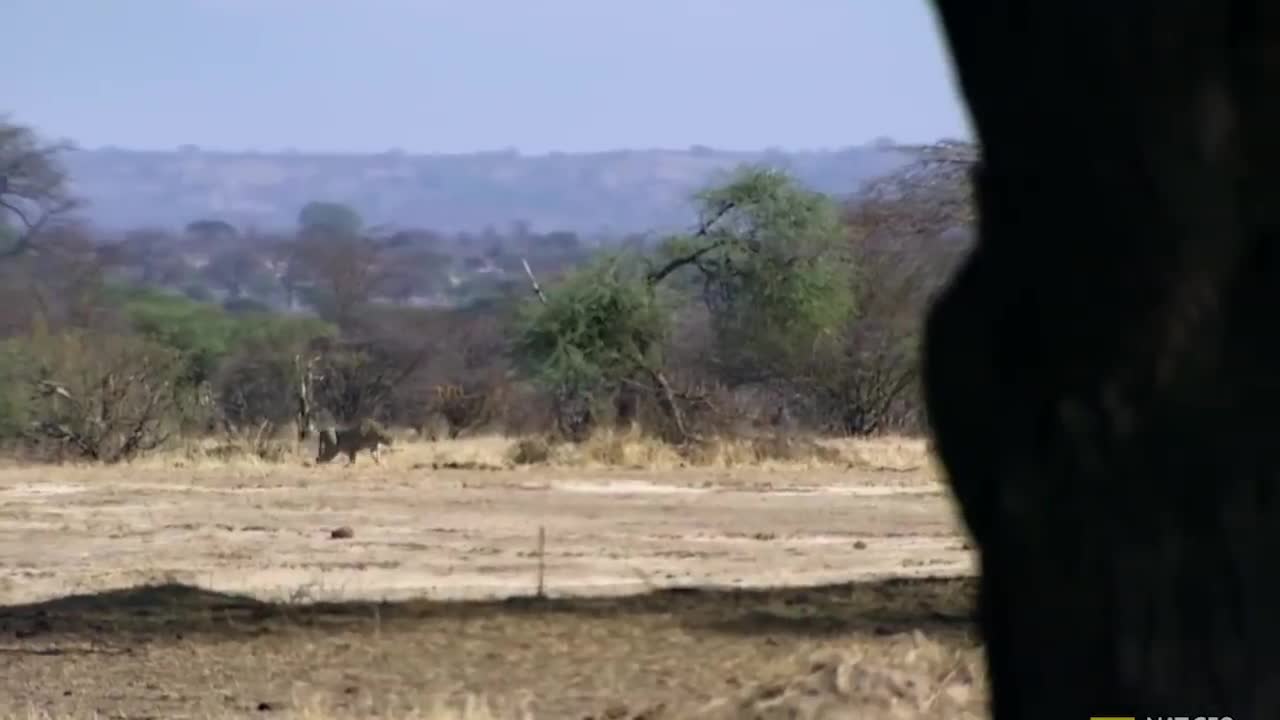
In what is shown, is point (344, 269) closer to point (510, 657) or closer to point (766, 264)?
point (766, 264)

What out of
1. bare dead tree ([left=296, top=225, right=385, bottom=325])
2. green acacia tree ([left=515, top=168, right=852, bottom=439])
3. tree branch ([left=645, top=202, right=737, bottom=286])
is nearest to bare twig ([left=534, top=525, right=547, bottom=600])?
Answer: green acacia tree ([left=515, top=168, right=852, bottom=439])

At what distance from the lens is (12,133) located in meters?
60.8

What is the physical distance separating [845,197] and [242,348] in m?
14.8

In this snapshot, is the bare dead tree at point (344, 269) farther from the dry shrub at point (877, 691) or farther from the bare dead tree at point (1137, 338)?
the bare dead tree at point (1137, 338)

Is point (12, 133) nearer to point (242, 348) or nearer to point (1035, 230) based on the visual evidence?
point (242, 348)

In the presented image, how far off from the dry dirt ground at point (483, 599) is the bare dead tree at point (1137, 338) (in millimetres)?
4797

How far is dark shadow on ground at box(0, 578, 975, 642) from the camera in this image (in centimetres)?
1056

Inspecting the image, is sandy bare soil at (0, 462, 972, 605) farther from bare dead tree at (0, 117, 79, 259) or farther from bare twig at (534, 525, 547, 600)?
bare dead tree at (0, 117, 79, 259)

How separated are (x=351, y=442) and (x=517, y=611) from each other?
1279 cm

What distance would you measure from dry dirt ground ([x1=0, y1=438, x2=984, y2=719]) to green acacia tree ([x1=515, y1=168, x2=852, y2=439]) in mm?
7359

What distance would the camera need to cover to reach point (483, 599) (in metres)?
12.0

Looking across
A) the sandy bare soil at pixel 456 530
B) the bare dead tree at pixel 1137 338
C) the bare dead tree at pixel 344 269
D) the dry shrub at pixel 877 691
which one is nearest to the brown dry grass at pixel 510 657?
the dry shrub at pixel 877 691

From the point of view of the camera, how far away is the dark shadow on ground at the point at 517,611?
416 inches

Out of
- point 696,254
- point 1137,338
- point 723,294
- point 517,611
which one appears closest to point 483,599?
point 517,611
